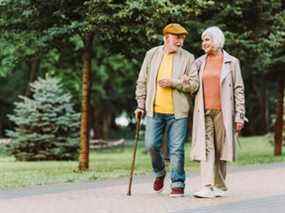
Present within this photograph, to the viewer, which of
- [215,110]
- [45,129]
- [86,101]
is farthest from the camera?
[45,129]

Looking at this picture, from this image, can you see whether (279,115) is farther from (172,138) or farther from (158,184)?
(172,138)

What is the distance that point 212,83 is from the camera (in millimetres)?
10945

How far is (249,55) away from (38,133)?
24.7 feet

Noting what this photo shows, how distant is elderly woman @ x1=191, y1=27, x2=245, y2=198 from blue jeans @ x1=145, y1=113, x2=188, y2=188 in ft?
0.61

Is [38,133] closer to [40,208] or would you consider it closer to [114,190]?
[114,190]

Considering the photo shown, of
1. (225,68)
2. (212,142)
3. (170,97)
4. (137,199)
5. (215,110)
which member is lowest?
(137,199)

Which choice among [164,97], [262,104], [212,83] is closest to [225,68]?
[212,83]

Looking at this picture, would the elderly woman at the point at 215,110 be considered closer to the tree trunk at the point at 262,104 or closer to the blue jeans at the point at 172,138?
the blue jeans at the point at 172,138

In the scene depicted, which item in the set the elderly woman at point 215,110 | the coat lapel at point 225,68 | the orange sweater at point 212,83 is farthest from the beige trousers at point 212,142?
the coat lapel at point 225,68

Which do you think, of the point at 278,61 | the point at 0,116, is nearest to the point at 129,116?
the point at 0,116

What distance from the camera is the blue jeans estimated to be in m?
11.0

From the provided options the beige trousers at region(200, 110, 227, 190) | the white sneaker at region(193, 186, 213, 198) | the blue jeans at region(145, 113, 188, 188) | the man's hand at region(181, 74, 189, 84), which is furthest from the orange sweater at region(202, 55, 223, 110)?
the white sneaker at region(193, 186, 213, 198)

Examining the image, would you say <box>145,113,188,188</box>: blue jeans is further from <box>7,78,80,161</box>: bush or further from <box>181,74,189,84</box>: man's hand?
<box>7,78,80,161</box>: bush

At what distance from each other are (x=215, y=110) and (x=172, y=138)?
25.4 inches
